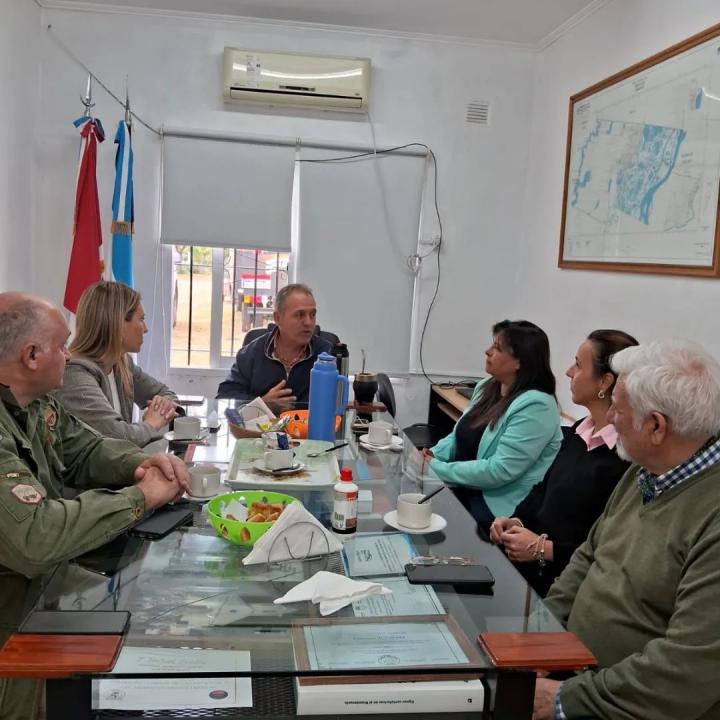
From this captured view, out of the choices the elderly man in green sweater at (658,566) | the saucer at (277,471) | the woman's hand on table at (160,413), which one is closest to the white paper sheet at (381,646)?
the elderly man in green sweater at (658,566)

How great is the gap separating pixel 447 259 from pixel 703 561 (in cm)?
328

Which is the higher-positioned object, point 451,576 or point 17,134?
point 17,134

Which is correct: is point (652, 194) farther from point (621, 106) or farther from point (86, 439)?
point (86, 439)

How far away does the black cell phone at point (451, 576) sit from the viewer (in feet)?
4.10

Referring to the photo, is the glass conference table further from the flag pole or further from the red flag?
the flag pole

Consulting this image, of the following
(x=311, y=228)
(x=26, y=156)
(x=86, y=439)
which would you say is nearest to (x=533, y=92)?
(x=311, y=228)

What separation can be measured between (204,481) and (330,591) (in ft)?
1.73

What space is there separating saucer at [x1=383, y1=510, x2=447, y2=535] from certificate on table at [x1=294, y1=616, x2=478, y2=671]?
1.12 ft

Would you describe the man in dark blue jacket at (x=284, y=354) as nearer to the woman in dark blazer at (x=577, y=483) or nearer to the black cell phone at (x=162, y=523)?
the woman in dark blazer at (x=577, y=483)

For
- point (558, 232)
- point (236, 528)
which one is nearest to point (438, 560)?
point (236, 528)

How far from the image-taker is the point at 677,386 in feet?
4.30

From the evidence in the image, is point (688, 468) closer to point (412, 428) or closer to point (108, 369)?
point (108, 369)

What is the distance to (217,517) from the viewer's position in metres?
1.37

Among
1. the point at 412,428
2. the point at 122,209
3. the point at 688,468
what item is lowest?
the point at 412,428
